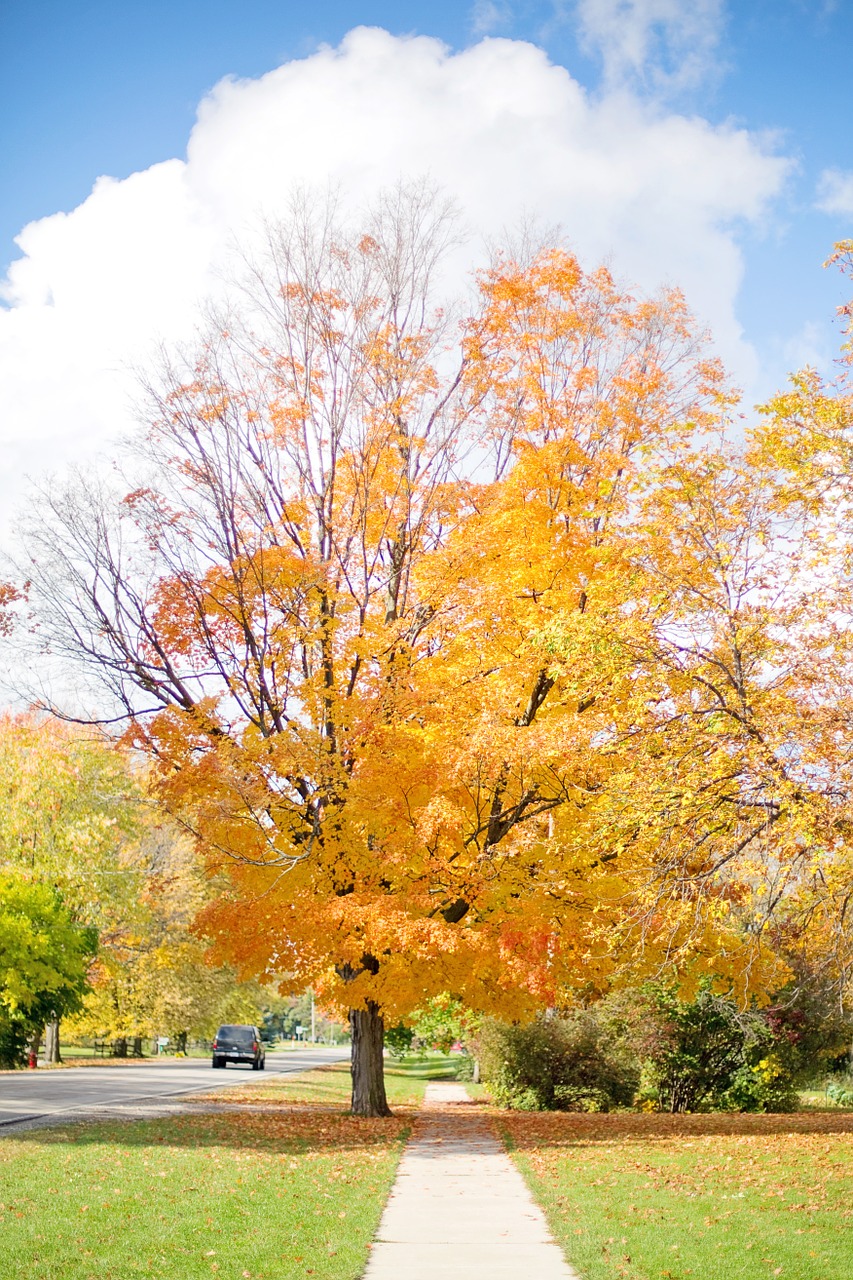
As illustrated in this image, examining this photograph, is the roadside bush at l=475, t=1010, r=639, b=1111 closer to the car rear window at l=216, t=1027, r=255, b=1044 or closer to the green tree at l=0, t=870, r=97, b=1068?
the green tree at l=0, t=870, r=97, b=1068

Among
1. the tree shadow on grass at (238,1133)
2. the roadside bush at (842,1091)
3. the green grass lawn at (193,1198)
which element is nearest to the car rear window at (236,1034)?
the roadside bush at (842,1091)

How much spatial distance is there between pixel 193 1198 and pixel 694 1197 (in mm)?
4680

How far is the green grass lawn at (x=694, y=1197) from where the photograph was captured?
7812mm

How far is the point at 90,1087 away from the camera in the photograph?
2472cm

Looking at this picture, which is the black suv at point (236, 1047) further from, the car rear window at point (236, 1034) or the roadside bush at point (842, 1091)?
the roadside bush at point (842, 1091)

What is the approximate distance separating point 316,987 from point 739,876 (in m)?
7.17

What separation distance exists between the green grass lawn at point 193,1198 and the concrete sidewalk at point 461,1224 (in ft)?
0.77

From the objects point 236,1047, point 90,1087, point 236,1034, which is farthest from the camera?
point 236,1034

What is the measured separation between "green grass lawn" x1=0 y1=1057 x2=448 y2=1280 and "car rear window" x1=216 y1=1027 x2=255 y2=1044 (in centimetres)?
2364

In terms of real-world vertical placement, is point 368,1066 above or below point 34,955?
below

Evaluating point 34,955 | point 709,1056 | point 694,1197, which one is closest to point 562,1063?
Result: point 709,1056

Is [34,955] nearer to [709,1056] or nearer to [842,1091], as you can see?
[709,1056]

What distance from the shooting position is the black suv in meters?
39.3

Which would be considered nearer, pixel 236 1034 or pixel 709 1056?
pixel 709 1056
